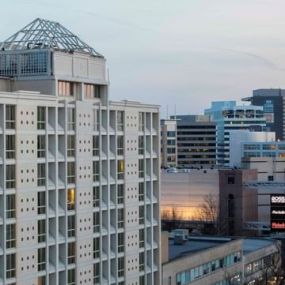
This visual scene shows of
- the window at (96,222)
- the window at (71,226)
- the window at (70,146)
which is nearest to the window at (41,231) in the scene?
the window at (71,226)

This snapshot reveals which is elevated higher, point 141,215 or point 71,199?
point 71,199

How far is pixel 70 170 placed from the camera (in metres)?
49.7

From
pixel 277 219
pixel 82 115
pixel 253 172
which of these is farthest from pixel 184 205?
pixel 82 115

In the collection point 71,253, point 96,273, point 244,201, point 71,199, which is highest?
point 71,199

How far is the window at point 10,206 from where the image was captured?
149 feet

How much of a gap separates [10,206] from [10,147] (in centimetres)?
298

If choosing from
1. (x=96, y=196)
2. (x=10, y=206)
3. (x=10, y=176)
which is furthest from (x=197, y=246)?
(x=10, y=176)

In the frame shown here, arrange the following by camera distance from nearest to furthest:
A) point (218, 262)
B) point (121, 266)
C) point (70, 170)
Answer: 1. point (70, 170)
2. point (121, 266)
3. point (218, 262)

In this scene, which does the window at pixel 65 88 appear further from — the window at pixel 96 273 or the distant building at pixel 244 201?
the distant building at pixel 244 201

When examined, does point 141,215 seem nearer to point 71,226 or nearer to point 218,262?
point 71,226

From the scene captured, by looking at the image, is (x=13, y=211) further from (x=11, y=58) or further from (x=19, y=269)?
(x=11, y=58)

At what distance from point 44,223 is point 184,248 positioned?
2551 centimetres

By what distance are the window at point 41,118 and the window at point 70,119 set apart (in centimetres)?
202

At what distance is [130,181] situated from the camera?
181 feet
